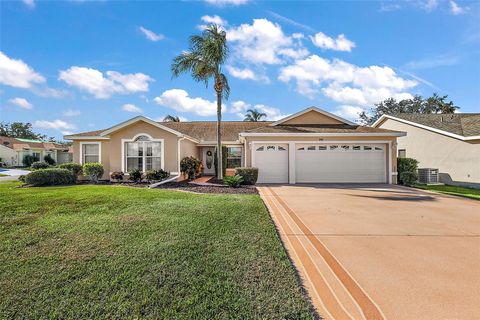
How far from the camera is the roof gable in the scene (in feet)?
57.7

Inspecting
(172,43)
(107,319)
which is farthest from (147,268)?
(172,43)

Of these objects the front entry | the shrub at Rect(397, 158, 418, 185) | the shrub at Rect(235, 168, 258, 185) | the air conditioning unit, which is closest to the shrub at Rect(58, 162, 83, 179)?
the front entry

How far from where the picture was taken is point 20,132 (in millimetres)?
64188

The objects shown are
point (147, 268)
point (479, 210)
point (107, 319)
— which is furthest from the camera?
point (479, 210)

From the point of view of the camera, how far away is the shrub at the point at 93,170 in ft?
49.3

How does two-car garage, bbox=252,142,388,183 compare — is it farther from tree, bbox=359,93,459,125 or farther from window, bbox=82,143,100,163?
tree, bbox=359,93,459,125

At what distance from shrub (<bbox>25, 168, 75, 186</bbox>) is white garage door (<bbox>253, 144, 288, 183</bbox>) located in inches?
432

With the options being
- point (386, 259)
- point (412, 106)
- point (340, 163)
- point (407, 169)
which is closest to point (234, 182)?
point (340, 163)

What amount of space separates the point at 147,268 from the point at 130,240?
127 cm

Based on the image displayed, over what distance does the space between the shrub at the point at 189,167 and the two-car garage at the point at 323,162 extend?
4.47m

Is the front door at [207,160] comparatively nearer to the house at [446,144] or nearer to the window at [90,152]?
the window at [90,152]

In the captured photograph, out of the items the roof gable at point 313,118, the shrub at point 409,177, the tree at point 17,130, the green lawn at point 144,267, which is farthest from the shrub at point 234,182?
the tree at point 17,130

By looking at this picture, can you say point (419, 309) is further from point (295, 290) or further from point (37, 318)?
point (37, 318)

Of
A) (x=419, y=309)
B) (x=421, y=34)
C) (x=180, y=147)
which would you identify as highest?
(x=421, y=34)
